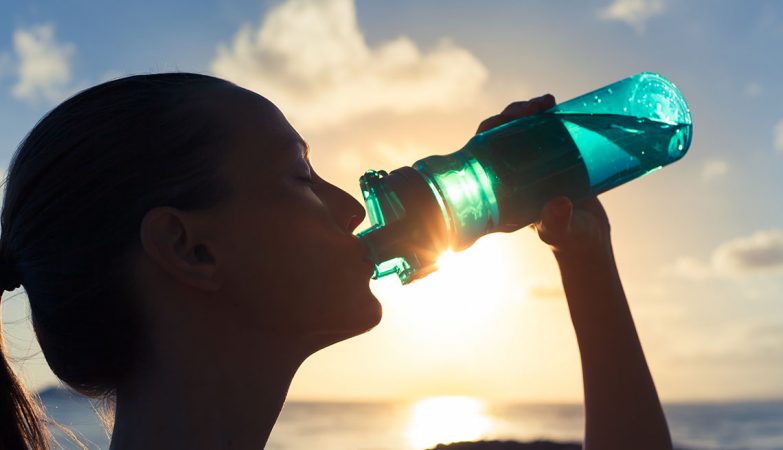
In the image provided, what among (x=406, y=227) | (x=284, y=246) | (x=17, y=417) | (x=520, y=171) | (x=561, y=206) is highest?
(x=520, y=171)

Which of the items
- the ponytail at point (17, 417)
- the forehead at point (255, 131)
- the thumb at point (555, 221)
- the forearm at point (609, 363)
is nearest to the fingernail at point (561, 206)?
the thumb at point (555, 221)

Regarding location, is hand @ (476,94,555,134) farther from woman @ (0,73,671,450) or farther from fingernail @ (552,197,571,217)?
woman @ (0,73,671,450)

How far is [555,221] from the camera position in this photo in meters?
1.66

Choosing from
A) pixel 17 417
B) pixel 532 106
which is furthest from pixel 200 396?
pixel 532 106

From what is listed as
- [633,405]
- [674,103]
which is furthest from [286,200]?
[674,103]

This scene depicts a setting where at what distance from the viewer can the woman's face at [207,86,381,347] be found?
132cm

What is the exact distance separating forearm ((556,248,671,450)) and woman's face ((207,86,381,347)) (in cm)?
61

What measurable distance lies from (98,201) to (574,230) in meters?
1.07

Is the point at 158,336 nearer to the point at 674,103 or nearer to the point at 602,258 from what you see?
the point at 602,258

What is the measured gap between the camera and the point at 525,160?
1711 millimetres

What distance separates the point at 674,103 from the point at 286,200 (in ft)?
4.21

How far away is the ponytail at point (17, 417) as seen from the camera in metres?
1.51

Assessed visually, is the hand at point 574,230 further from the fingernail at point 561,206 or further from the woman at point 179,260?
the woman at point 179,260

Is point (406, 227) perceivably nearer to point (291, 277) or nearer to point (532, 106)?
point (291, 277)
